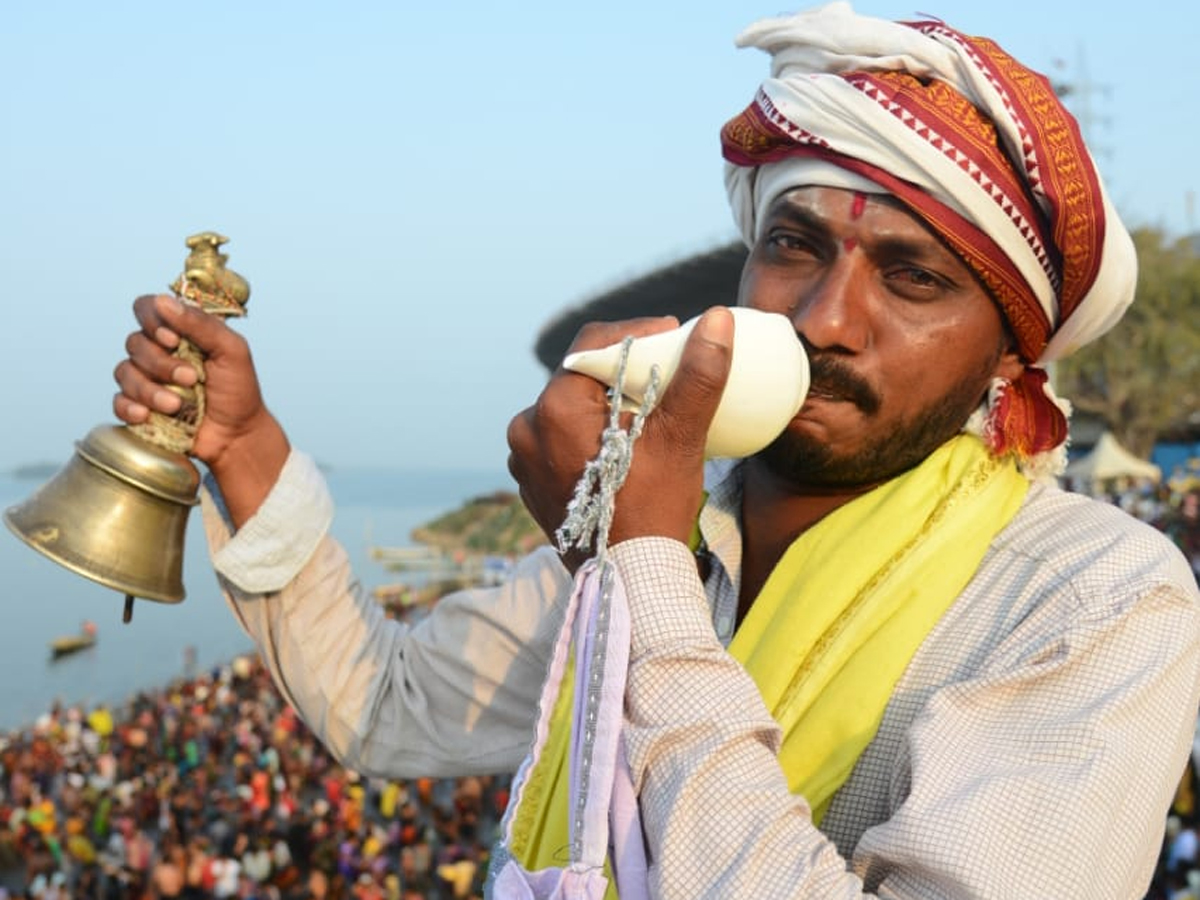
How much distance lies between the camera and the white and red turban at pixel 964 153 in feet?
4.81

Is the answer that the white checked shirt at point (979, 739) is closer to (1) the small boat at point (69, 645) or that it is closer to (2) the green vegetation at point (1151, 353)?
(2) the green vegetation at point (1151, 353)

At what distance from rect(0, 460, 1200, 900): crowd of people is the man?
18.9 feet

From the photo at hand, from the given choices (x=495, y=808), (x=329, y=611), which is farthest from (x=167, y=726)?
(x=329, y=611)

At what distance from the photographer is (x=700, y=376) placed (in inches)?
44.5

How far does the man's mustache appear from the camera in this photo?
Answer: 1.46 meters

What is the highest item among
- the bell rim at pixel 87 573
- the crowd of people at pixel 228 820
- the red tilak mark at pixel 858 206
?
the red tilak mark at pixel 858 206

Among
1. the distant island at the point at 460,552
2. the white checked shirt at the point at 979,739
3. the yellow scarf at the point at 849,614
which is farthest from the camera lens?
the distant island at the point at 460,552

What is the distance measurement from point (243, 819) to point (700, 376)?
12.3 metres

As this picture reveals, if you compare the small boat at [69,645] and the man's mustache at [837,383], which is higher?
the man's mustache at [837,383]

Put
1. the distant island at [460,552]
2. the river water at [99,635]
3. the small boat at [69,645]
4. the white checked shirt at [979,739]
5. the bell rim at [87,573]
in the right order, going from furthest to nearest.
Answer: the small boat at [69,645] → the river water at [99,635] → the distant island at [460,552] → the bell rim at [87,573] → the white checked shirt at [979,739]

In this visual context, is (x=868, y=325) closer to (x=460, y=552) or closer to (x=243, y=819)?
(x=243, y=819)

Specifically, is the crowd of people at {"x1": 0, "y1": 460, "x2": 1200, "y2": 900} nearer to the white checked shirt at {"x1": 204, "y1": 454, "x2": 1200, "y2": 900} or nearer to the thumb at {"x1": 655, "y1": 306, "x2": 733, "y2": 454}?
the white checked shirt at {"x1": 204, "y1": 454, "x2": 1200, "y2": 900}

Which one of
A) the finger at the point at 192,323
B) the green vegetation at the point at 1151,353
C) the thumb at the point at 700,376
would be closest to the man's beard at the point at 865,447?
the thumb at the point at 700,376

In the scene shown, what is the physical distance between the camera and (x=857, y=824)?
1363 mm
